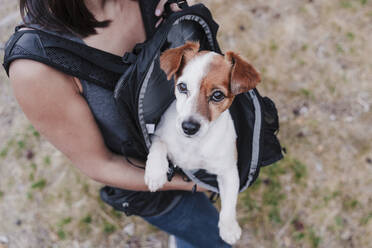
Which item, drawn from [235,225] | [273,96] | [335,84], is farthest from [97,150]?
[335,84]

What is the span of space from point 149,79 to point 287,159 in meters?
2.23

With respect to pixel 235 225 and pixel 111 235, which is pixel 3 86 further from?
pixel 235 225

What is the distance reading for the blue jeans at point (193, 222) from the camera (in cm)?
243

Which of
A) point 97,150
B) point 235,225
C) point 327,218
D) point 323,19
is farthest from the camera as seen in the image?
point 323,19

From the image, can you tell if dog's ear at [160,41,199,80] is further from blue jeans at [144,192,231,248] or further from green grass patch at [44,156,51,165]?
green grass patch at [44,156,51,165]

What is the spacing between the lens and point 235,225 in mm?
2316

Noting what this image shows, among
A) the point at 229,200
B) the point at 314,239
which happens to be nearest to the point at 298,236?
the point at 314,239

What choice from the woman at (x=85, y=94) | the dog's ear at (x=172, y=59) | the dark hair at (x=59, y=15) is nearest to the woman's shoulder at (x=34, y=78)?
the woman at (x=85, y=94)

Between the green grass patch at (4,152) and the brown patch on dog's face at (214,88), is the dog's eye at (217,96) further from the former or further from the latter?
the green grass patch at (4,152)

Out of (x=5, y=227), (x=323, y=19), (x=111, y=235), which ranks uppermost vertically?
(x=323, y=19)

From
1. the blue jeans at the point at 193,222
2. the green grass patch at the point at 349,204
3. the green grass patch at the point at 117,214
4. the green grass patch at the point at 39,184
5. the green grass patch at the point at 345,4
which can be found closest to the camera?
the blue jeans at the point at 193,222

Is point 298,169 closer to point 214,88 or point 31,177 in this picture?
point 214,88

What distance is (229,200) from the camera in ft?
7.13

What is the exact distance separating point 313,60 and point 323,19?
683 millimetres
